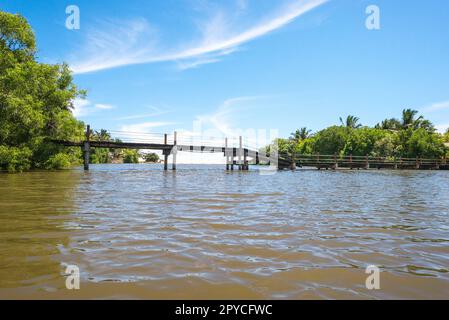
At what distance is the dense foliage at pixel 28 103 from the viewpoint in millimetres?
19547

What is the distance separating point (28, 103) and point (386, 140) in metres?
55.0

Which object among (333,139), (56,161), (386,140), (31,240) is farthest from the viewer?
(333,139)

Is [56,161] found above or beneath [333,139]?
beneath

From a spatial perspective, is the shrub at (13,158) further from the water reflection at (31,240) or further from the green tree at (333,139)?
the green tree at (333,139)

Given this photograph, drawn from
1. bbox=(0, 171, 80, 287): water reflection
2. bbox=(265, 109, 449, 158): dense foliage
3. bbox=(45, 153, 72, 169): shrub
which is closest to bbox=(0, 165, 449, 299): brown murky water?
bbox=(0, 171, 80, 287): water reflection

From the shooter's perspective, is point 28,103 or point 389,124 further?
point 389,124

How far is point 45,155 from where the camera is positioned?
24.6 m

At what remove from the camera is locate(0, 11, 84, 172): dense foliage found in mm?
19547

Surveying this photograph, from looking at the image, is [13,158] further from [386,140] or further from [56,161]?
[386,140]

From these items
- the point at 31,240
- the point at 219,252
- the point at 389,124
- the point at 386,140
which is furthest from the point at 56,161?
the point at 389,124

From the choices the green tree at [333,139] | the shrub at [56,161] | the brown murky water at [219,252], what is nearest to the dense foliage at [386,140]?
the green tree at [333,139]

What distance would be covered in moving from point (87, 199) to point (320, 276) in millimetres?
6613

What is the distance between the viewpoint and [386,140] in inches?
2264

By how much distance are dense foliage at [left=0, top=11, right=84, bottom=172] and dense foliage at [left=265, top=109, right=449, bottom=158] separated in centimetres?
3236
